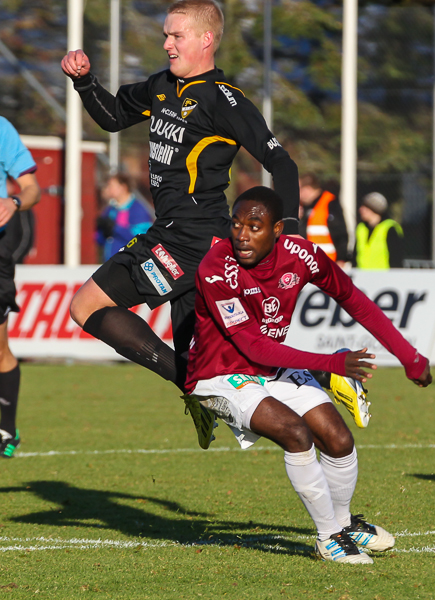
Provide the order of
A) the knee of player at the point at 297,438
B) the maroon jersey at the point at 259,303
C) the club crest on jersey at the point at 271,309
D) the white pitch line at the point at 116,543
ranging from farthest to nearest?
1. the white pitch line at the point at 116,543
2. the club crest on jersey at the point at 271,309
3. the maroon jersey at the point at 259,303
4. the knee of player at the point at 297,438

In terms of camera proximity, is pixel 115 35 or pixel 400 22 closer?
pixel 115 35

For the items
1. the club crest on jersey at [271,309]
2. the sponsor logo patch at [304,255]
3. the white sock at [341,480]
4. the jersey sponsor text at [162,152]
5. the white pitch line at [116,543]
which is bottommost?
the white pitch line at [116,543]

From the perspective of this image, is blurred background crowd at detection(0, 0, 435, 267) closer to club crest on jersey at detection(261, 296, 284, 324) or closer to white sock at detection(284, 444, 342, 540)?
club crest on jersey at detection(261, 296, 284, 324)

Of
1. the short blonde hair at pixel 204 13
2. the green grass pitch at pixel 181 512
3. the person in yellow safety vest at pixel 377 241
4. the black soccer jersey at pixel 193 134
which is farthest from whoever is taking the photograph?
the person in yellow safety vest at pixel 377 241

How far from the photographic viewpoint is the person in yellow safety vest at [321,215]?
12758mm

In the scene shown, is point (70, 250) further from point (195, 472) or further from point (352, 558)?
point (352, 558)

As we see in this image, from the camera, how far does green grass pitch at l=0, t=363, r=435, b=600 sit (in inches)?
173

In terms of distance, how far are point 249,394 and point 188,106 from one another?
1595mm

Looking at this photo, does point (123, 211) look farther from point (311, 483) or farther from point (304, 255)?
point (311, 483)

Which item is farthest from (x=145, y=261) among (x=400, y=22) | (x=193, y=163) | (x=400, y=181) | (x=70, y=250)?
(x=400, y=22)

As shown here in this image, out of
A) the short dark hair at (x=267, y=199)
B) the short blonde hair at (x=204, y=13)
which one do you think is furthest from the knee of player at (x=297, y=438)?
the short blonde hair at (x=204, y=13)

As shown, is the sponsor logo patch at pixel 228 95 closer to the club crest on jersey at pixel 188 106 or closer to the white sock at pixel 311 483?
the club crest on jersey at pixel 188 106

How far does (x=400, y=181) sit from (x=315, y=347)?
347 inches

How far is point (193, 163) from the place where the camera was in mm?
5352
